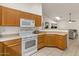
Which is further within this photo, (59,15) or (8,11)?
(59,15)

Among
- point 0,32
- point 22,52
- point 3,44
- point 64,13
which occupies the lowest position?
point 22,52

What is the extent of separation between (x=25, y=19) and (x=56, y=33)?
1.66 meters

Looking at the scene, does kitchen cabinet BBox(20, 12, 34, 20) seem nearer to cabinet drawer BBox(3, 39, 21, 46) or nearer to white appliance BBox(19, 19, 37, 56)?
white appliance BBox(19, 19, 37, 56)

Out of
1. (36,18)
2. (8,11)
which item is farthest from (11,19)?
(36,18)

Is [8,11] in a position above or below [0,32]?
above

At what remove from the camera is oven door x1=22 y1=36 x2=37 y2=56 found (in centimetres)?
302

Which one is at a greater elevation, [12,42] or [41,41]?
[12,42]

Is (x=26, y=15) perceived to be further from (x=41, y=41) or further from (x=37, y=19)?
(x=41, y=41)

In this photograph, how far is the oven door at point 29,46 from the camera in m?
3.02

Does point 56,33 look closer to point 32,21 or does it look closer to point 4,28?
point 32,21

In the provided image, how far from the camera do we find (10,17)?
2770 millimetres

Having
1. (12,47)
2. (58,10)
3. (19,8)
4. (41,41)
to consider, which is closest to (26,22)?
(19,8)

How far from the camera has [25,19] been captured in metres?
3.46

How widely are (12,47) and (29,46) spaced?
2.86ft
